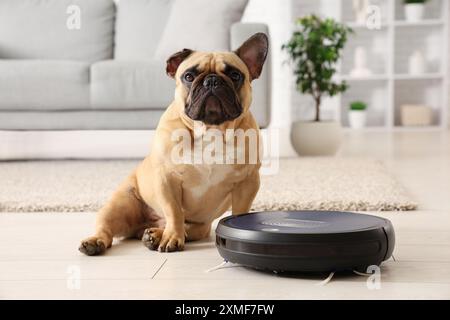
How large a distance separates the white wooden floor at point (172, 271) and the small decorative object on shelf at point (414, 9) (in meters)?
3.97

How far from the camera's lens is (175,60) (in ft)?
4.56

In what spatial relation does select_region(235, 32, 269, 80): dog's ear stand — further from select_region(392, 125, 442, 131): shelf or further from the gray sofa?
select_region(392, 125, 442, 131): shelf

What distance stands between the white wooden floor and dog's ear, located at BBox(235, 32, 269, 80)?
15.6 inches

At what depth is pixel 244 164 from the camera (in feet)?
4.42

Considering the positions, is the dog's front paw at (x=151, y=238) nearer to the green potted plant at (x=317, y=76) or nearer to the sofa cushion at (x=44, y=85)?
the sofa cushion at (x=44, y=85)

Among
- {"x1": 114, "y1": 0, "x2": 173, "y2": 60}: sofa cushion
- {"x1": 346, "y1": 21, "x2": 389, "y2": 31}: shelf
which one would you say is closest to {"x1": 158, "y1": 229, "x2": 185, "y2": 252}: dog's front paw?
{"x1": 114, "y1": 0, "x2": 173, "y2": 60}: sofa cushion

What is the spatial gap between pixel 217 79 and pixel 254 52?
0.13 meters

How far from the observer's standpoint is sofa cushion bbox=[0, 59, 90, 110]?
297cm

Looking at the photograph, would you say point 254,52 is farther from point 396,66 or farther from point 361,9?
point 396,66

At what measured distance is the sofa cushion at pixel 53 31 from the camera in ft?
11.5

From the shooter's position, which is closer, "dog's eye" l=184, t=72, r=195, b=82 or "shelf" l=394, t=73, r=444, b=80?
"dog's eye" l=184, t=72, r=195, b=82

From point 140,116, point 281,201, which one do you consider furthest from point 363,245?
point 140,116

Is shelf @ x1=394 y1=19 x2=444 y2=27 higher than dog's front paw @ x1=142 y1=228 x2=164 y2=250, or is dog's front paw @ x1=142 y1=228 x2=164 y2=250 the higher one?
shelf @ x1=394 y1=19 x2=444 y2=27
